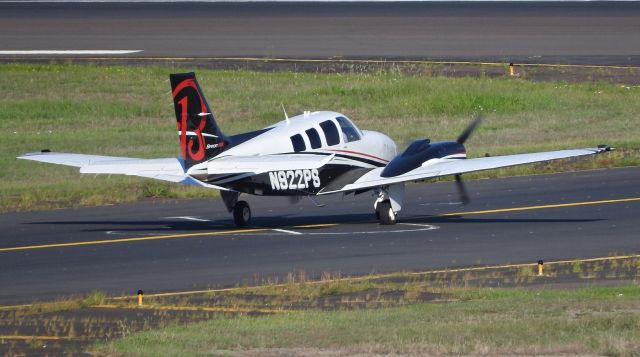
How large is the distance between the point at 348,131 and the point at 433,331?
13526 millimetres

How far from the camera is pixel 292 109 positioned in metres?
52.4

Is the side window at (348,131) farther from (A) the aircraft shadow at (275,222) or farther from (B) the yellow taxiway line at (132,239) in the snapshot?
(B) the yellow taxiway line at (132,239)

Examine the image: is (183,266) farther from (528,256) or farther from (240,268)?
(528,256)

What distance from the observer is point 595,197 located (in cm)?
3300

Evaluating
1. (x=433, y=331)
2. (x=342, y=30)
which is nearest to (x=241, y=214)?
(x=433, y=331)

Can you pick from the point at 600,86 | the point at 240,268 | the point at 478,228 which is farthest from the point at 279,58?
the point at 240,268

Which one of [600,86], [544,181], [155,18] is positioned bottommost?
[544,181]

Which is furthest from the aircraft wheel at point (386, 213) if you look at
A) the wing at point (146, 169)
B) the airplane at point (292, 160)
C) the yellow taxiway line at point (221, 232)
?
the wing at point (146, 169)

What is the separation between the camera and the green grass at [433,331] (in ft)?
52.6

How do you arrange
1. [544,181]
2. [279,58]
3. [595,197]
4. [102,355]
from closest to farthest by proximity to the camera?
[102,355]
[595,197]
[544,181]
[279,58]

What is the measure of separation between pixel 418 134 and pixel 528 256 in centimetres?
2167

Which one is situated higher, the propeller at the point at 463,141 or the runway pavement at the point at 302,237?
the propeller at the point at 463,141

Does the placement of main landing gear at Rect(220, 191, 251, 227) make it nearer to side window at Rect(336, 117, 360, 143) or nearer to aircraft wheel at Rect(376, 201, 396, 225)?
side window at Rect(336, 117, 360, 143)

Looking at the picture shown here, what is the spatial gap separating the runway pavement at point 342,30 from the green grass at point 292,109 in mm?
7554
